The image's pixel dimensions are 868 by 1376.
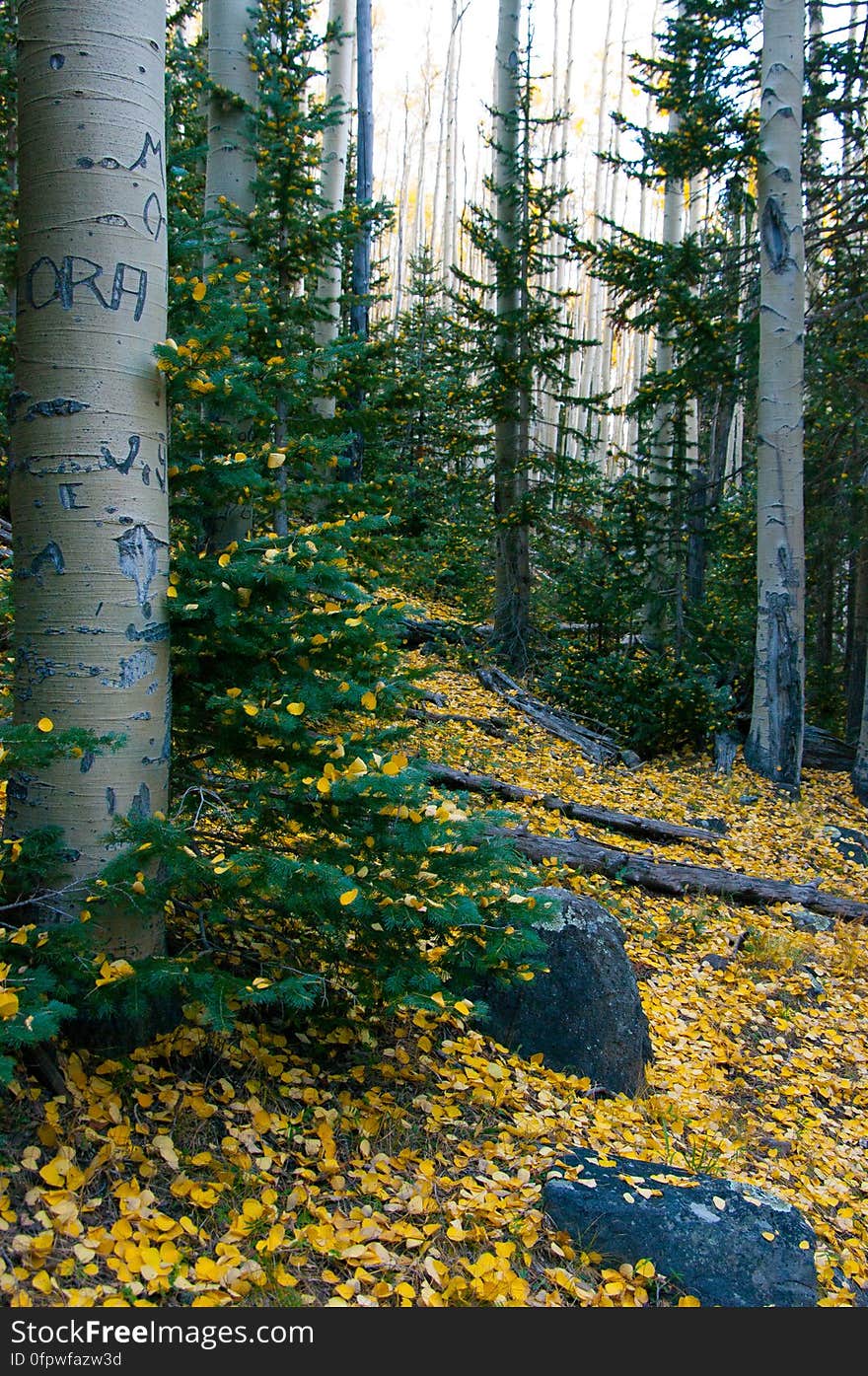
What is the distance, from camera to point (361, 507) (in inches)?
224

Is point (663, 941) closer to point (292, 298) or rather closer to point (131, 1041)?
point (131, 1041)

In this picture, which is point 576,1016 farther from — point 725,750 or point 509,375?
point 509,375

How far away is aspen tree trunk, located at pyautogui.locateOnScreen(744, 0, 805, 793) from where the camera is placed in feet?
26.2

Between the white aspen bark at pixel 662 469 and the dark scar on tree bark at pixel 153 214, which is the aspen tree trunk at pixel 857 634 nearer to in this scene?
the white aspen bark at pixel 662 469

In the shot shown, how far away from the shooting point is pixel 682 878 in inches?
226

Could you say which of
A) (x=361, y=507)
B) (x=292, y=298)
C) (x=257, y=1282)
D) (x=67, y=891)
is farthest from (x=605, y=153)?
(x=257, y=1282)

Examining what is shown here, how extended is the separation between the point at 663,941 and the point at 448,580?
29.3 feet

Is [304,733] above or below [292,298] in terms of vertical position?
below

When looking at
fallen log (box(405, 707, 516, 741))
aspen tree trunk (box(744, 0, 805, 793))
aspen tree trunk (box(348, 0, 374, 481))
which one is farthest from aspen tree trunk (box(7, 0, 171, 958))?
aspen tree trunk (box(744, 0, 805, 793))

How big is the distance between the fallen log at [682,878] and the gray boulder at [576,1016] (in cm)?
149

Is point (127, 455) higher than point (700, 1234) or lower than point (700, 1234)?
higher

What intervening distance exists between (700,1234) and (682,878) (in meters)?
3.29

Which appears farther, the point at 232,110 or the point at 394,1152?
the point at 232,110

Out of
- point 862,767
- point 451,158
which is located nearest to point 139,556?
point 862,767
